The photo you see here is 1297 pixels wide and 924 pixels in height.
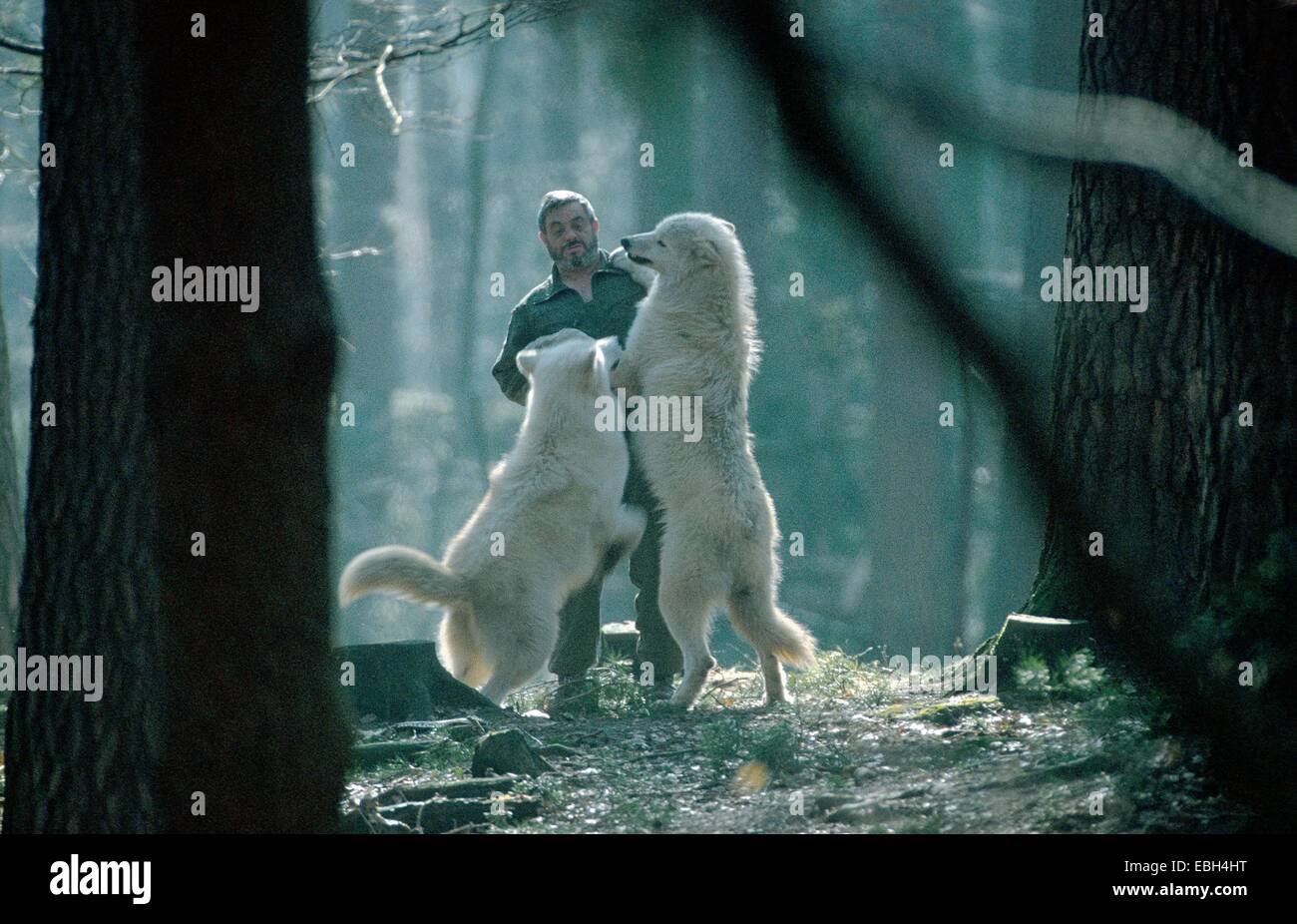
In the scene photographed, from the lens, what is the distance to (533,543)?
6824 millimetres

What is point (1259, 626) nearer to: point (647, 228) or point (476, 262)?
point (647, 228)

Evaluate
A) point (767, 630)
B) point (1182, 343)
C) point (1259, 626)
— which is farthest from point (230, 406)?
point (1182, 343)

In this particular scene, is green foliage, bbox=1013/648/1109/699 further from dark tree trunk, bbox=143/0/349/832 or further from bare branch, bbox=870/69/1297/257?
dark tree trunk, bbox=143/0/349/832

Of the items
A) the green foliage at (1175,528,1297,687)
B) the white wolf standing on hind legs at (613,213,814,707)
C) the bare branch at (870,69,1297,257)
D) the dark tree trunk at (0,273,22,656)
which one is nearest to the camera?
the bare branch at (870,69,1297,257)

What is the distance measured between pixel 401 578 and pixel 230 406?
9.29 ft

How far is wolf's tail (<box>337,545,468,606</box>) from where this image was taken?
20.6 feet

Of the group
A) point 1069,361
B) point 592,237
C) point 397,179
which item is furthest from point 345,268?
point 1069,361

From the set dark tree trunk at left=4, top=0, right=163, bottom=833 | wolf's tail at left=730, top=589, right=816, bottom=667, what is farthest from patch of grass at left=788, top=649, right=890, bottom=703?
dark tree trunk at left=4, top=0, right=163, bottom=833

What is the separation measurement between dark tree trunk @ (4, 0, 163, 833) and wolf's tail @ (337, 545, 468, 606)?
218cm

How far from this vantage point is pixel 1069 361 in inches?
246

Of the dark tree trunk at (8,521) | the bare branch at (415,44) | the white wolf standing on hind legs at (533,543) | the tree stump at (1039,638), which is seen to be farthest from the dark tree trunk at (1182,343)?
the dark tree trunk at (8,521)

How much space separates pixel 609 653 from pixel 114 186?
5.20 meters

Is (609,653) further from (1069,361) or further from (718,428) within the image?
(1069,361)

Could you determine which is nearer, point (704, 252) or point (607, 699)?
point (607, 699)
